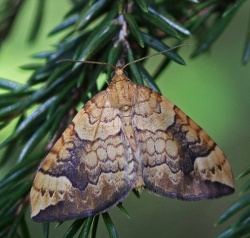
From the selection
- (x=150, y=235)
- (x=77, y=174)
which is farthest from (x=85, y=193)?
(x=150, y=235)

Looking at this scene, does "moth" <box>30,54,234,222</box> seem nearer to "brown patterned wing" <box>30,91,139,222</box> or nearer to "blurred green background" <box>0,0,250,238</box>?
"brown patterned wing" <box>30,91,139,222</box>

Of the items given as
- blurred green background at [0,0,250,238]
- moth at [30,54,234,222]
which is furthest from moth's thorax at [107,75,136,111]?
blurred green background at [0,0,250,238]

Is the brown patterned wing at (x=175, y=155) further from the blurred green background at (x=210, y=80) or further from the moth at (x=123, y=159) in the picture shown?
the blurred green background at (x=210, y=80)

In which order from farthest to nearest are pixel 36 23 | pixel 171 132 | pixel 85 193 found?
pixel 36 23
pixel 171 132
pixel 85 193

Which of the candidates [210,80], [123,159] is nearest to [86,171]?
[123,159]

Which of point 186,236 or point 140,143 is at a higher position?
point 140,143

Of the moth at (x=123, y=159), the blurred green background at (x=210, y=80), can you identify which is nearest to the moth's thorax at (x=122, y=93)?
the moth at (x=123, y=159)

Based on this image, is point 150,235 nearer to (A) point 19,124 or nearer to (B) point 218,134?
(B) point 218,134
